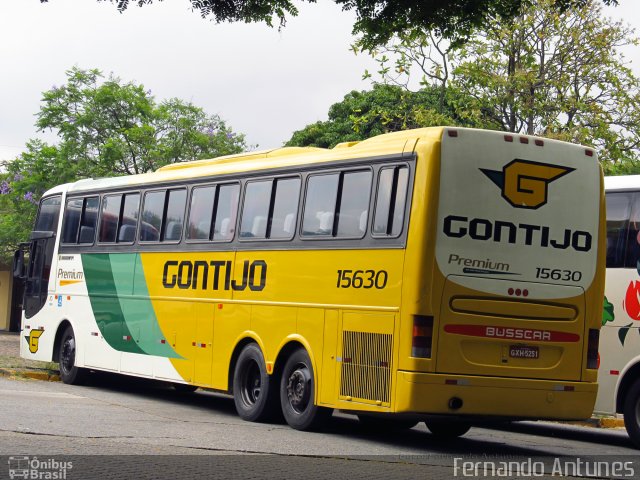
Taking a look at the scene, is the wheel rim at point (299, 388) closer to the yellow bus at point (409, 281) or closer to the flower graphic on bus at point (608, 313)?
the yellow bus at point (409, 281)

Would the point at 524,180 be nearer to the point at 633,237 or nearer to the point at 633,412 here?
the point at 633,237

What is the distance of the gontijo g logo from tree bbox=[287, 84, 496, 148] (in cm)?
1574

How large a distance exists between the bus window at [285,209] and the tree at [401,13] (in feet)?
14.8

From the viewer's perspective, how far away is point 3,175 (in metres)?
39.6

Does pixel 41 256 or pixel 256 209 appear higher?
pixel 256 209

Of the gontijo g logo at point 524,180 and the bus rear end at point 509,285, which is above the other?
the gontijo g logo at point 524,180

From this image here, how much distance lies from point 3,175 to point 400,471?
104ft

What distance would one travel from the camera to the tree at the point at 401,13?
9.65 meters

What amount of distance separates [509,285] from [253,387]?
14.0 ft

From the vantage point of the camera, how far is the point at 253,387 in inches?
606

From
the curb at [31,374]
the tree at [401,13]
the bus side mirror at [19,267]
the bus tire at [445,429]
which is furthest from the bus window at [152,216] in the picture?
the tree at [401,13]

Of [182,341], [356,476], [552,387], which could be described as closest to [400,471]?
[356,476]

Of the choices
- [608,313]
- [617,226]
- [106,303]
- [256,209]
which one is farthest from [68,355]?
[617,226]

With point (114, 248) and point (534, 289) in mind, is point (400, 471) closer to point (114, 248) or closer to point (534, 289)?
point (534, 289)
